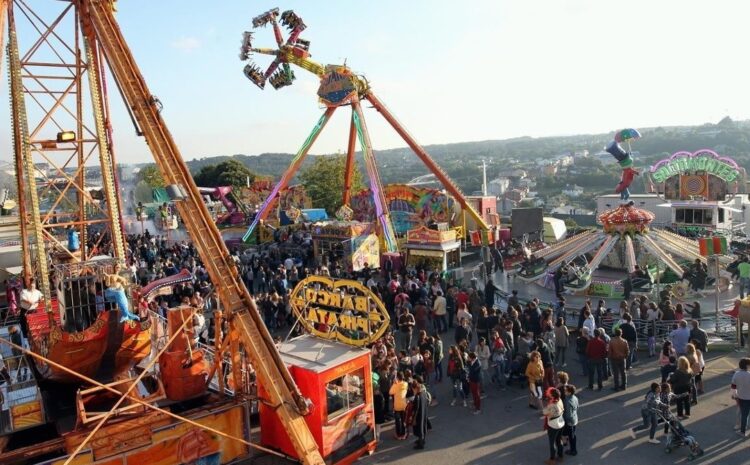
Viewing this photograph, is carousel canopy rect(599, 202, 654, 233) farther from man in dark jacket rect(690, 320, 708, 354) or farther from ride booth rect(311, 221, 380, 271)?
ride booth rect(311, 221, 380, 271)

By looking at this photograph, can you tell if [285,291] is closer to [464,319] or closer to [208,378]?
[464,319]

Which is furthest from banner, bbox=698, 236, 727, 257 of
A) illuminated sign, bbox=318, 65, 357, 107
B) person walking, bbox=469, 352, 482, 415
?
illuminated sign, bbox=318, 65, 357, 107

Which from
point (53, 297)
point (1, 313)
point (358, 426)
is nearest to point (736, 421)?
point (358, 426)

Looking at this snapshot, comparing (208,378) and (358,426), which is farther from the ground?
(208,378)

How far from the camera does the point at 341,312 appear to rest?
10.5 metres

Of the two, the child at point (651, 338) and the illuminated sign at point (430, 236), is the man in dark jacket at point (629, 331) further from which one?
the illuminated sign at point (430, 236)

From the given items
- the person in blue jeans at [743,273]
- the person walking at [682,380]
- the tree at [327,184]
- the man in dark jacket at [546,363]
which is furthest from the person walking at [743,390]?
the tree at [327,184]

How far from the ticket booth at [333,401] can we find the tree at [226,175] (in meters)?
57.3

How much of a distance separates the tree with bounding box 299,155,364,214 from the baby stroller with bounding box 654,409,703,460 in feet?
139

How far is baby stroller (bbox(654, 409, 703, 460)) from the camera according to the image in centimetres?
899

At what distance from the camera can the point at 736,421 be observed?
10086 mm

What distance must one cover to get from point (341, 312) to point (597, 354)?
5.41 meters

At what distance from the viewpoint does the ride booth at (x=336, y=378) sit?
891 cm

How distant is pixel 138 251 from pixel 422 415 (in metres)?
23.1
